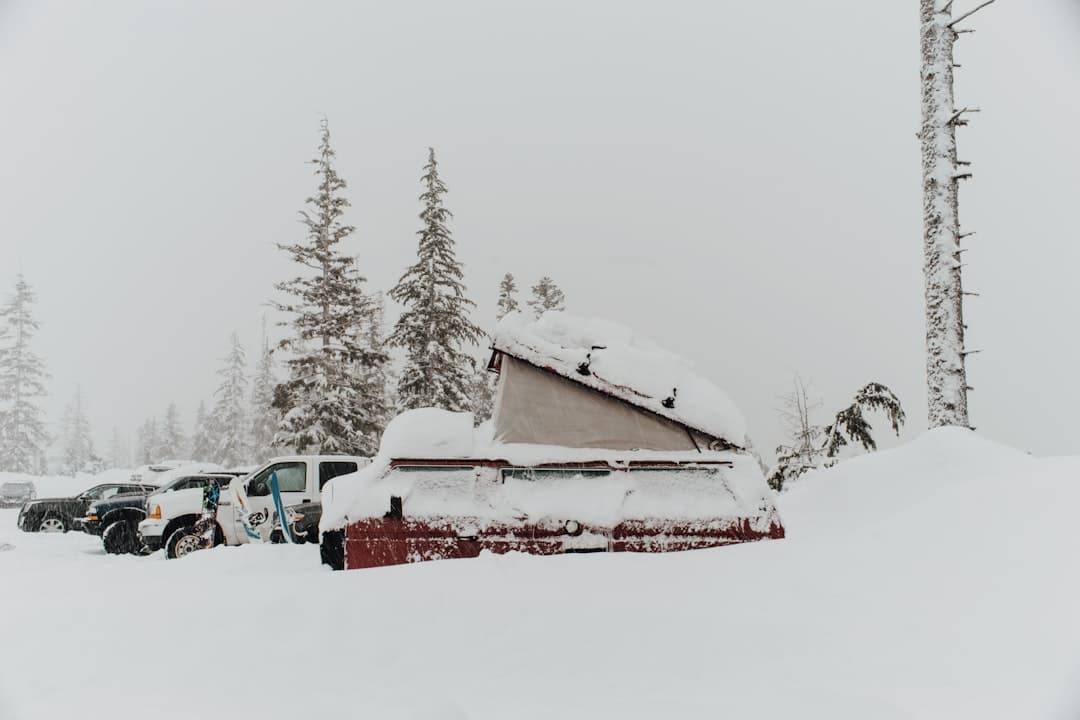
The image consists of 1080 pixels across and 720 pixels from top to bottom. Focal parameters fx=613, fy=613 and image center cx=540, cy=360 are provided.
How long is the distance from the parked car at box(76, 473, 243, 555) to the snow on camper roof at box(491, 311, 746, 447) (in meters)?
10.2

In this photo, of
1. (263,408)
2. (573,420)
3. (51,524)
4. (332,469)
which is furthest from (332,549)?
(263,408)

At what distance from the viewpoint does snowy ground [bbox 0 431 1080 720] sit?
2895mm

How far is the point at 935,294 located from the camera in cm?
990

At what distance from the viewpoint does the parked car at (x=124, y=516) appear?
1371 centimetres

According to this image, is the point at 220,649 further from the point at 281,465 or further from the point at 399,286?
the point at 399,286

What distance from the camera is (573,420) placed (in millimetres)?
6027

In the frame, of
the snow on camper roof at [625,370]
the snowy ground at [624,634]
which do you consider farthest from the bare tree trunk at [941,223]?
the snow on camper roof at [625,370]

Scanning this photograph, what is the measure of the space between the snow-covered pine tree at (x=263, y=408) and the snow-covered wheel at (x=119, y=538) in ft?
114

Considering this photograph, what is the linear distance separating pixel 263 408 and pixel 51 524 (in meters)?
33.0

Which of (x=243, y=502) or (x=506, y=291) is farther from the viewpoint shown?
(x=506, y=291)

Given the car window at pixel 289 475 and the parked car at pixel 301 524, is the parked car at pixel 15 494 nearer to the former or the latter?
the car window at pixel 289 475

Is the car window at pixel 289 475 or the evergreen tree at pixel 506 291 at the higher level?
the evergreen tree at pixel 506 291

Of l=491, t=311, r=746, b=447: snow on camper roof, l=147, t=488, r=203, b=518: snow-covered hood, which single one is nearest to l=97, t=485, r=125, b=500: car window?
l=147, t=488, r=203, b=518: snow-covered hood

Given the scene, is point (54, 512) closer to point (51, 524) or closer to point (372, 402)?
point (51, 524)
